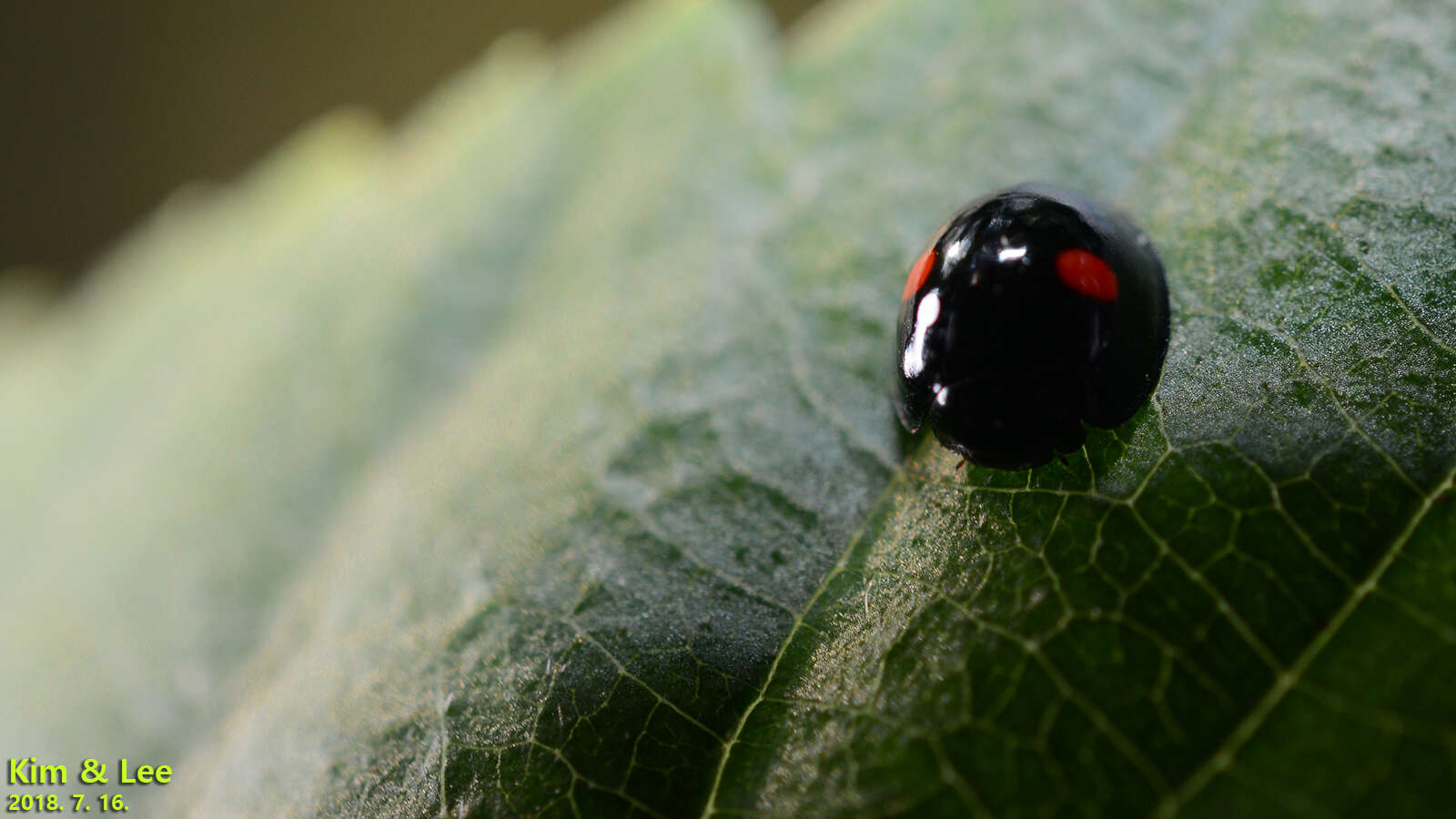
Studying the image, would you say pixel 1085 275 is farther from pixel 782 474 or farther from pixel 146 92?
pixel 146 92

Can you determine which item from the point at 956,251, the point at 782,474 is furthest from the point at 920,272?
the point at 782,474

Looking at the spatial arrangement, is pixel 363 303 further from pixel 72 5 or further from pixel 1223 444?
pixel 72 5

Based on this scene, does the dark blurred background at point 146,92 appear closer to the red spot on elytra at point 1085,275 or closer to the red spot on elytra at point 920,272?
the red spot on elytra at point 920,272

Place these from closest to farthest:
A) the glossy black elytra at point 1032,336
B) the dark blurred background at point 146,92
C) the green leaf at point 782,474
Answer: the green leaf at point 782,474 < the glossy black elytra at point 1032,336 < the dark blurred background at point 146,92

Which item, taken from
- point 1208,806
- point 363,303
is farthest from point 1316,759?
point 363,303

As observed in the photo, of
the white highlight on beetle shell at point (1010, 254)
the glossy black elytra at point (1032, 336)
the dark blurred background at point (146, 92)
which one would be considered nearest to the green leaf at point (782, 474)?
the glossy black elytra at point (1032, 336)
